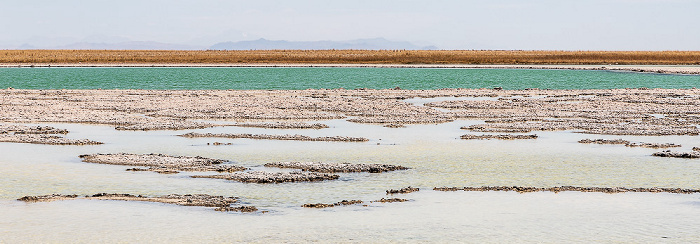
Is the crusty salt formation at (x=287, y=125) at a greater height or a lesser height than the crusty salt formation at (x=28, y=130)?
lesser

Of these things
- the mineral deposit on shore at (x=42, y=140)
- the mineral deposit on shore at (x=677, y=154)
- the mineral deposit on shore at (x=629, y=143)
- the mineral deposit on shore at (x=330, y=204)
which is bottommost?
the mineral deposit on shore at (x=629, y=143)

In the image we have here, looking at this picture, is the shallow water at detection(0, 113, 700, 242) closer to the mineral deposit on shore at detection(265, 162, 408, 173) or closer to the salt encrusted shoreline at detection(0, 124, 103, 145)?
the mineral deposit on shore at detection(265, 162, 408, 173)

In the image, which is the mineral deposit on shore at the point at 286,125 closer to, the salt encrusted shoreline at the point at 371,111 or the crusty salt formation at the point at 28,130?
the salt encrusted shoreline at the point at 371,111

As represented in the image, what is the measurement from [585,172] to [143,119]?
14.6 meters

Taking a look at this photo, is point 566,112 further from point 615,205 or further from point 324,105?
point 615,205

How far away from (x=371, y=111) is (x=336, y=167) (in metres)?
14.0

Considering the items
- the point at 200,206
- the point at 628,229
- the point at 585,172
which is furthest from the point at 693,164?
the point at 200,206

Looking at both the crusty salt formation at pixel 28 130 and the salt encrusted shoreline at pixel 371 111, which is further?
the salt encrusted shoreline at pixel 371 111

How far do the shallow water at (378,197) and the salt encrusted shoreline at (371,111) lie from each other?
4.46m

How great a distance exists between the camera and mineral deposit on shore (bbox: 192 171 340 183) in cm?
1373

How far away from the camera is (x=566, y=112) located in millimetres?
28625

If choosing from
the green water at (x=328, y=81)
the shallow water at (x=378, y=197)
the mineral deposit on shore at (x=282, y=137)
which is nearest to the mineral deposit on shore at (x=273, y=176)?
the shallow water at (x=378, y=197)

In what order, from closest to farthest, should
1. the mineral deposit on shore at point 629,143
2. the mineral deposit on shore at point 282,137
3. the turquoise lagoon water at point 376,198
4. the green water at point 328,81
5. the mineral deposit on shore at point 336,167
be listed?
the turquoise lagoon water at point 376,198
the mineral deposit on shore at point 336,167
the mineral deposit on shore at point 629,143
the mineral deposit on shore at point 282,137
the green water at point 328,81

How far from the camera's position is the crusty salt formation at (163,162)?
49.2ft
